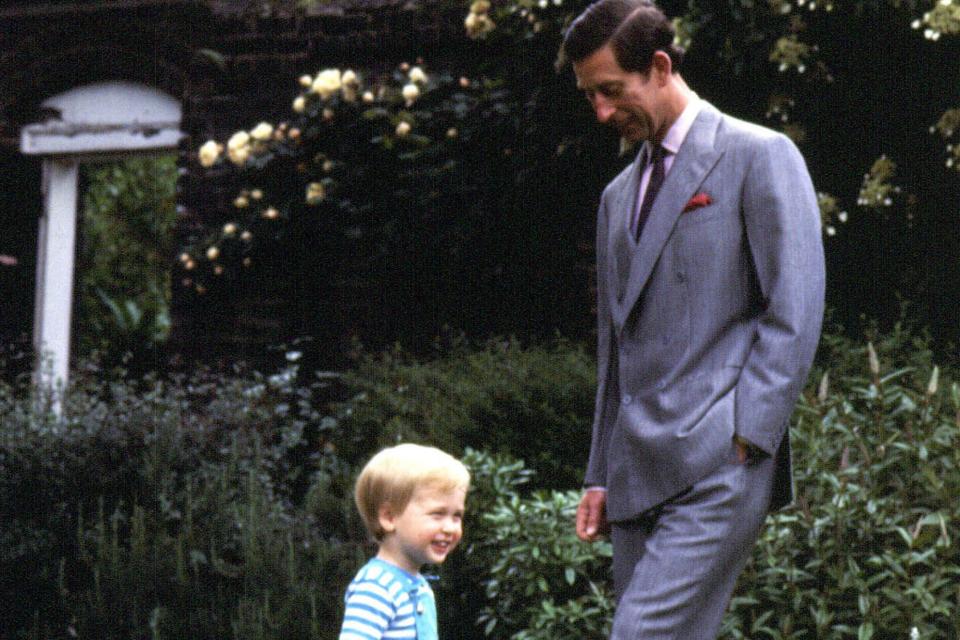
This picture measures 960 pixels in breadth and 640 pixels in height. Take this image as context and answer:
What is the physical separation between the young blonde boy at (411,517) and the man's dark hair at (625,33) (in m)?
0.97

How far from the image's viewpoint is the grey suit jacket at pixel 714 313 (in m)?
3.21

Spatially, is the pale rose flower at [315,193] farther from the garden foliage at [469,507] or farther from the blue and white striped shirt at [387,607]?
the blue and white striped shirt at [387,607]

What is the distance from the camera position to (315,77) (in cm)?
977

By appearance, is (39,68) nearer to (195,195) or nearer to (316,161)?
(195,195)

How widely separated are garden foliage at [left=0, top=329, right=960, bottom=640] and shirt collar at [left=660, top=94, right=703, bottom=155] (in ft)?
5.64

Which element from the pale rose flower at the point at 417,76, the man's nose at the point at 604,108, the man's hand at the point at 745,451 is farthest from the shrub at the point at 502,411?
the man's hand at the point at 745,451

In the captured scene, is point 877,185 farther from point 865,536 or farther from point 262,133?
point 262,133

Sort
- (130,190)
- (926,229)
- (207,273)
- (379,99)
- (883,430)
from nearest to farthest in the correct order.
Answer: (883,430)
(926,229)
(379,99)
(207,273)
(130,190)

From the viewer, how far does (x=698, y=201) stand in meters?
3.40

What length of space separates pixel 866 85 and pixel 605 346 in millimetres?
5063

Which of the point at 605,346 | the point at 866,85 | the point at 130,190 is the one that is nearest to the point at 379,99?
the point at 866,85

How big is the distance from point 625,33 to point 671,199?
1.16 feet

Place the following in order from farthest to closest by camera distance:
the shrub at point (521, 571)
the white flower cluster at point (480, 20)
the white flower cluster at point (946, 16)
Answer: the white flower cluster at point (480, 20), the white flower cluster at point (946, 16), the shrub at point (521, 571)

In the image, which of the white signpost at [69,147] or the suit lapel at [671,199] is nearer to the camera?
the suit lapel at [671,199]
